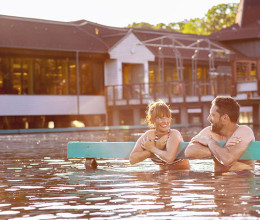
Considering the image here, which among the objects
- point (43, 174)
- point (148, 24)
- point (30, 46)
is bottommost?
point (43, 174)

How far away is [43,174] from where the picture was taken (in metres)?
10.8

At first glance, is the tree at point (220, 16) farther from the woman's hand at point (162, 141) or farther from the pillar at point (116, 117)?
the woman's hand at point (162, 141)

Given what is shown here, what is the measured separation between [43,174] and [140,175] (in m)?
1.54

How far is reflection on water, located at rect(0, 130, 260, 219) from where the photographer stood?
20.3 feet

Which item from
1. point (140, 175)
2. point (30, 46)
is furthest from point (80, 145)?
point (30, 46)

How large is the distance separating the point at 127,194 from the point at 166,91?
36.6 meters

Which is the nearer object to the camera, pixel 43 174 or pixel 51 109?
pixel 43 174

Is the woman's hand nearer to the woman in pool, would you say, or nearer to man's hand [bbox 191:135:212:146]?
the woman in pool

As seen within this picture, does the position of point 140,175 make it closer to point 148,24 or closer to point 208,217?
point 208,217

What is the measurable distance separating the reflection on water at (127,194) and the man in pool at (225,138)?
30 centimetres

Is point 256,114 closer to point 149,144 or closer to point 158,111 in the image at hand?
point 149,144

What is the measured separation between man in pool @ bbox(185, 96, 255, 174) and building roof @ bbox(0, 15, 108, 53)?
105 ft

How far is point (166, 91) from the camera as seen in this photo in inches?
1740

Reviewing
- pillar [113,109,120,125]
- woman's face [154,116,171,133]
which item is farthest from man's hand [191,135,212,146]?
pillar [113,109,120,125]
